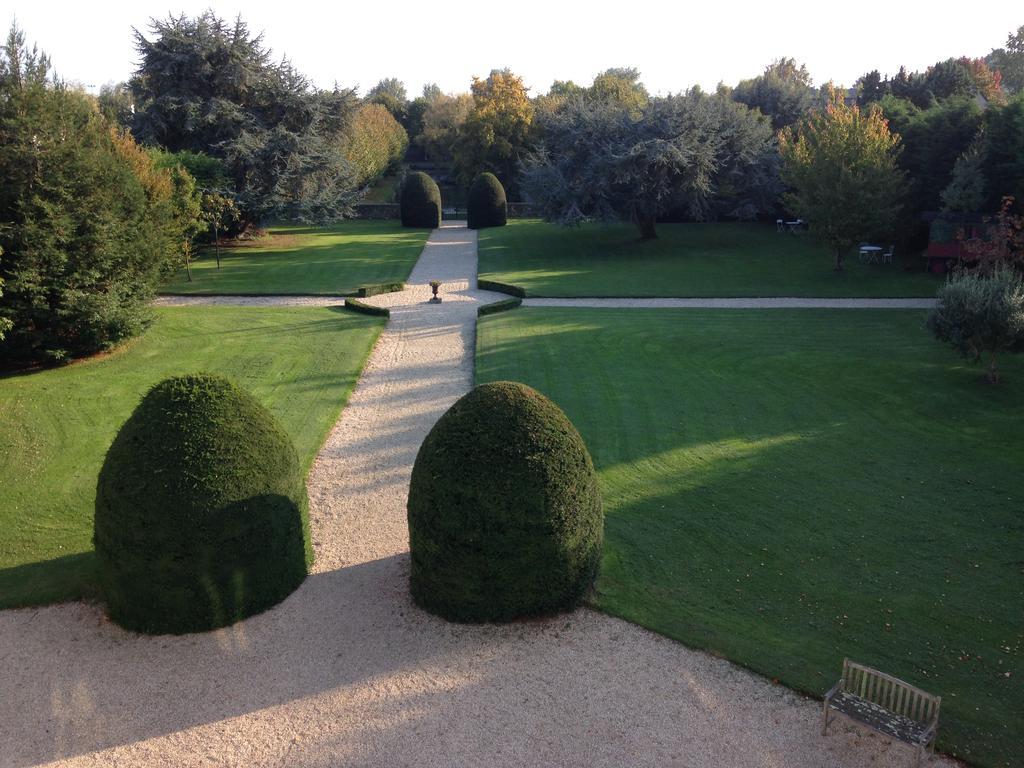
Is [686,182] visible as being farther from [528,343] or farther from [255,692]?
[255,692]

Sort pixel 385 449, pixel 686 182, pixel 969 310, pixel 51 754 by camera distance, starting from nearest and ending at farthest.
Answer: pixel 51 754 < pixel 385 449 < pixel 969 310 < pixel 686 182

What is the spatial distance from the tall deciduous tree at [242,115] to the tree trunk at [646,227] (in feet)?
49.3

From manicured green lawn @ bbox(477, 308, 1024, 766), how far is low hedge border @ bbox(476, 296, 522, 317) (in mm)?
3583

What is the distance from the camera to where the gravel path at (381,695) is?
680 cm

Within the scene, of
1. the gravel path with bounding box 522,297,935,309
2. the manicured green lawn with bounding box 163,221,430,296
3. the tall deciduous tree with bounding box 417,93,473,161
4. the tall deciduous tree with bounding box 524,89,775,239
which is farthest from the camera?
the tall deciduous tree with bounding box 417,93,473,161

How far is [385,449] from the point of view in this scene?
13719 mm

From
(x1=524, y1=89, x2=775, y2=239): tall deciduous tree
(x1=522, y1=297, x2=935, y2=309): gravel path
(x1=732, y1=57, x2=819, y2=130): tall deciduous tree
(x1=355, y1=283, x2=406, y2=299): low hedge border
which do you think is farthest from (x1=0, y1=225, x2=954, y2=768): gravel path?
(x1=732, y1=57, x2=819, y2=130): tall deciduous tree

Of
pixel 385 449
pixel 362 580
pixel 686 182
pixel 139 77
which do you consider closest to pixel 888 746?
pixel 362 580

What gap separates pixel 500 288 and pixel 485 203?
820 inches

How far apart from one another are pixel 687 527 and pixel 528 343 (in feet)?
33.8

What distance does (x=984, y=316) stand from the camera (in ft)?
52.1

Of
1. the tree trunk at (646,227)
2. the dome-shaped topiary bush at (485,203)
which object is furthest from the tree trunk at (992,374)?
the dome-shaped topiary bush at (485,203)

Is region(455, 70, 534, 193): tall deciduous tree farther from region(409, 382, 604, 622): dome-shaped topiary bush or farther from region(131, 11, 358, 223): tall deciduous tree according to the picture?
region(409, 382, 604, 622): dome-shaped topiary bush

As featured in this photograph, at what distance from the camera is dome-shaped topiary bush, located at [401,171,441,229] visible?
4888 centimetres
